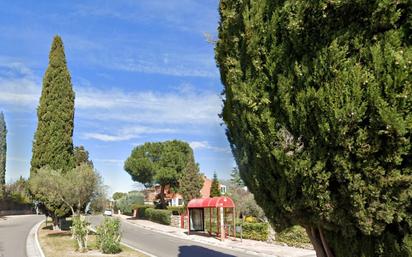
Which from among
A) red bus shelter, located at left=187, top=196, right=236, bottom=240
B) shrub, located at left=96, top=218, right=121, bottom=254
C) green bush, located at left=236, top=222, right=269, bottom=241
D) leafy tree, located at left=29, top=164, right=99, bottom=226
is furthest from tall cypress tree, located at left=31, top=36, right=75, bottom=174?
green bush, located at left=236, top=222, right=269, bottom=241

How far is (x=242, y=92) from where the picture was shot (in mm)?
6355

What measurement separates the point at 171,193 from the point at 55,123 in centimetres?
3253

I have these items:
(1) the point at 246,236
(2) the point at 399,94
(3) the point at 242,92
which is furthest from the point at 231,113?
(1) the point at 246,236

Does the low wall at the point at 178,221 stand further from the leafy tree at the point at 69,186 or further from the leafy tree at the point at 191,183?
the leafy tree at the point at 69,186

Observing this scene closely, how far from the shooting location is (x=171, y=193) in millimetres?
59250

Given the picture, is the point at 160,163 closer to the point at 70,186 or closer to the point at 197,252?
the point at 70,186

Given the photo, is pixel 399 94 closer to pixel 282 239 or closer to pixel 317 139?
pixel 317 139

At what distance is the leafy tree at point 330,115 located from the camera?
475 centimetres

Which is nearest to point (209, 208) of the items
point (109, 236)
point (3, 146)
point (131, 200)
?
point (109, 236)

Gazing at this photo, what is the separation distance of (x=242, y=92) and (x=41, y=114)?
25.8 metres

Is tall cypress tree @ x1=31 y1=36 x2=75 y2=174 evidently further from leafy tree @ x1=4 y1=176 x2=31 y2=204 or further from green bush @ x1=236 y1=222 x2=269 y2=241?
leafy tree @ x1=4 y1=176 x2=31 y2=204

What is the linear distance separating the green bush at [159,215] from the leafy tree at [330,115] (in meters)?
38.8

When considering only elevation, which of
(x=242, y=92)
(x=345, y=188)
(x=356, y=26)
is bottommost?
(x=345, y=188)

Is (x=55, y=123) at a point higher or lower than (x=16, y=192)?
higher
